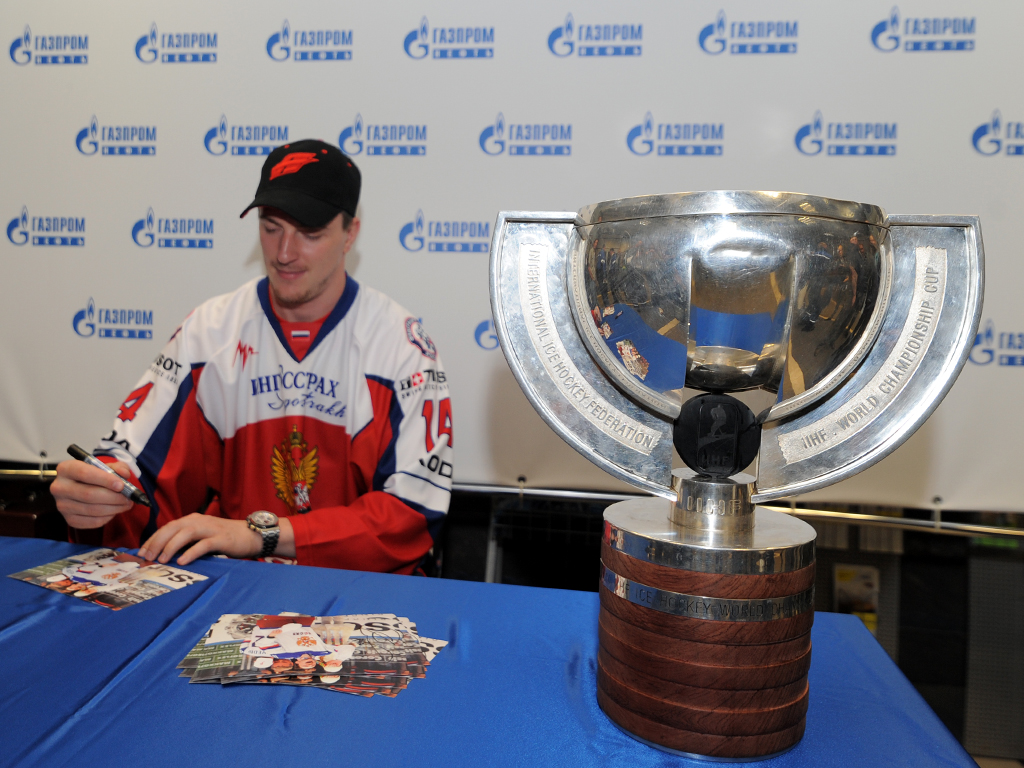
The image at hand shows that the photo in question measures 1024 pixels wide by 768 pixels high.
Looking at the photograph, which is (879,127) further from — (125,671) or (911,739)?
(125,671)

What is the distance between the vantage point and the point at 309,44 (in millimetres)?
1960

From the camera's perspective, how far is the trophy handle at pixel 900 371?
2.22 ft

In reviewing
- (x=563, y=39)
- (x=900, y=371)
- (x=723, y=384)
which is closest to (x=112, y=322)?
(x=563, y=39)

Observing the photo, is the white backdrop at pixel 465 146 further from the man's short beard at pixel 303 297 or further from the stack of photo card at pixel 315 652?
the stack of photo card at pixel 315 652

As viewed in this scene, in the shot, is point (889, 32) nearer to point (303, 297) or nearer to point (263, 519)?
point (303, 297)

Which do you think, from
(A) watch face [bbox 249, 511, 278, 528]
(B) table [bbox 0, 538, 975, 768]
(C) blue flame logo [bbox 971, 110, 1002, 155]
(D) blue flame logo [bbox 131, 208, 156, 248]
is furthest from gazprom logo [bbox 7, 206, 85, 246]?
(C) blue flame logo [bbox 971, 110, 1002, 155]

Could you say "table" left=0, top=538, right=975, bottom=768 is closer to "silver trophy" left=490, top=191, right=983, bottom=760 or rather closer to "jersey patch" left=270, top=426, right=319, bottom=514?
"silver trophy" left=490, top=191, right=983, bottom=760

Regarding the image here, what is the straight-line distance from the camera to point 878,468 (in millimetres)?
1778

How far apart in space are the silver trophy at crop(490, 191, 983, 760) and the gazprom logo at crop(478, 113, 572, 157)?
118cm

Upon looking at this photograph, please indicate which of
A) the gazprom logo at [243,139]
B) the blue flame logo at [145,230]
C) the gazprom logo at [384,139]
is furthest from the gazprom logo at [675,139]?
the blue flame logo at [145,230]

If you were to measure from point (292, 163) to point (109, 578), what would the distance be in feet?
3.38

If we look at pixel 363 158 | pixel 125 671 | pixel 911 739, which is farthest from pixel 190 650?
pixel 363 158

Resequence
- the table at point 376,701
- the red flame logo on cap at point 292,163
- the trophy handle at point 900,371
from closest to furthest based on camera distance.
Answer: the table at point 376,701, the trophy handle at point 900,371, the red flame logo on cap at point 292,163

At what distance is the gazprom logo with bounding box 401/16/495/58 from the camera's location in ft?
6.18
